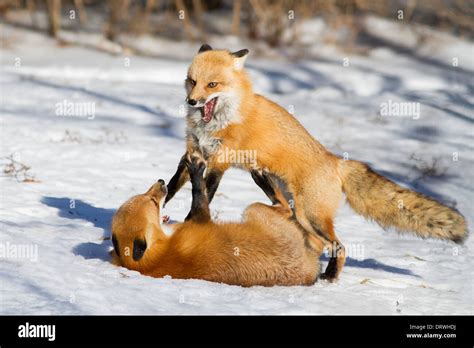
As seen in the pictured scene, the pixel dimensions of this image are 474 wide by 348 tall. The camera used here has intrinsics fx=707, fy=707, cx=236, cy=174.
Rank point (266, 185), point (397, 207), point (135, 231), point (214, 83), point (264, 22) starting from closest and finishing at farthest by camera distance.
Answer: point (135, 231)
point (397, 207)
point (266, 185)
point (214, 83)
point (264, 22)

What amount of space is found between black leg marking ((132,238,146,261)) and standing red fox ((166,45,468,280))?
1326 mm

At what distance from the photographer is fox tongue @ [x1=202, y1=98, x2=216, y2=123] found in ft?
21.1

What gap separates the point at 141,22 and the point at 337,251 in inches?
474

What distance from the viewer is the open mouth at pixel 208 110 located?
644 centimetres

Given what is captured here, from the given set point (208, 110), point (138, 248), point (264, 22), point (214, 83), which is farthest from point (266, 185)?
point (264, 22)

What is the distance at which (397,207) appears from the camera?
6102mm

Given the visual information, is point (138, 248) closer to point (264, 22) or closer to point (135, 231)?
point (135, 231)

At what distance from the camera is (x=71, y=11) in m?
18.4

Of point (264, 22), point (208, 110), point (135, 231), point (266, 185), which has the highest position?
point (264, 22)

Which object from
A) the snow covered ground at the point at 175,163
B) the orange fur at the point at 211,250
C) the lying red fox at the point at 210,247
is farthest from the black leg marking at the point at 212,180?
the snow covered ground at the point at 175,163

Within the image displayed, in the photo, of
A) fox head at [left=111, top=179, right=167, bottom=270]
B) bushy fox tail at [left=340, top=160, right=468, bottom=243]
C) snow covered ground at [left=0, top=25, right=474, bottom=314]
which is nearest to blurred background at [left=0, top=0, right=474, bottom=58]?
snow covered ground at [left=0, top=25, right=474, bottom=314]

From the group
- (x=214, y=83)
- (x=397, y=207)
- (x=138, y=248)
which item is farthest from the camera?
(x=214, y=83)

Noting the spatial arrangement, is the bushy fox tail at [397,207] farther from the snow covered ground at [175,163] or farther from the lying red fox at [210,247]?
the lying red fox at [210,247]

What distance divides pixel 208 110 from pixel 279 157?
778 millimetres
